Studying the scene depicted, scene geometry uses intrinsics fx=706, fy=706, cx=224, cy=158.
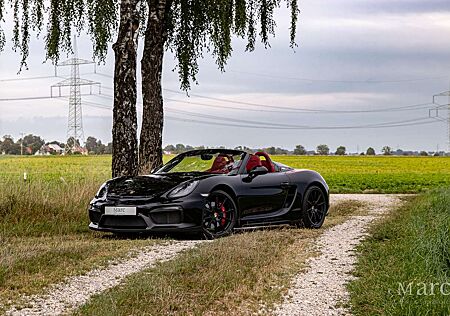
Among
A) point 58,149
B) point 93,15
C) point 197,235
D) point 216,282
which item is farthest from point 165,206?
point 58,149

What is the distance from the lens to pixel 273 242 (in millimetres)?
9930

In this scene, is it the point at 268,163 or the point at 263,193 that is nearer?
the point at 263,193

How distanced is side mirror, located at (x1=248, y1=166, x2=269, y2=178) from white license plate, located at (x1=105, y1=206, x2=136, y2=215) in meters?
2.12

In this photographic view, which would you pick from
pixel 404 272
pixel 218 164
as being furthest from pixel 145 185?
pixel 404 272

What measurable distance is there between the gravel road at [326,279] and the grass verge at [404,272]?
0.15 m

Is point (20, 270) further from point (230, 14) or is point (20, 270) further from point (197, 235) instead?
point (230, 14)

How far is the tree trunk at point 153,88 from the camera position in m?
17.1

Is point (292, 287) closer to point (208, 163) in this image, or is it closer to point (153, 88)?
point (208, 163)

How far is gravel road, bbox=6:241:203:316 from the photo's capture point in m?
6.43

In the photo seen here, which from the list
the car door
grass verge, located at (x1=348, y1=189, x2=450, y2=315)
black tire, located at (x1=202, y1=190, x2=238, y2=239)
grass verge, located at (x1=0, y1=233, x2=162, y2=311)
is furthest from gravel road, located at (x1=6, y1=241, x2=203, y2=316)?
grass verge, located at (x1=348, y1=189, x2=450, y2=315)

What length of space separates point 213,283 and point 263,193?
4605mm

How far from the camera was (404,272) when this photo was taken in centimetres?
746

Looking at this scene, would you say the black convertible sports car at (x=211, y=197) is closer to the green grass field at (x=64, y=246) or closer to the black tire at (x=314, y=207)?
the black tire at (x=314, y=207)

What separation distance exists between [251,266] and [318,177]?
16.4 ft
